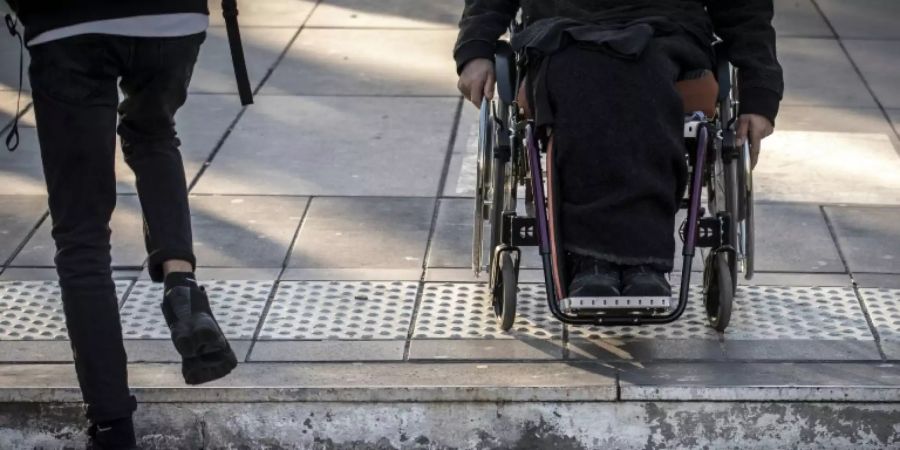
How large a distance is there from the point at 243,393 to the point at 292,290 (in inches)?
31.7

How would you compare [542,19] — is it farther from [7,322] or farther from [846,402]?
[7,322]

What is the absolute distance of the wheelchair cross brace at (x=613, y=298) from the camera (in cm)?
408

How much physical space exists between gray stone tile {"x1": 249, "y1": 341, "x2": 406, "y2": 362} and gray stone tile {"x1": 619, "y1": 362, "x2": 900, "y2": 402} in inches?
25.9

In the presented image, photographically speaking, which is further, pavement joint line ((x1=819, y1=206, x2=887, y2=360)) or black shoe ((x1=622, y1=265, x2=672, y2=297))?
pavement joint line ((x1=819, y1=206, x2=887, y2=360))

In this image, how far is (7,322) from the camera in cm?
455

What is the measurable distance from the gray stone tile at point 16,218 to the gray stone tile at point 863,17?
168 inches

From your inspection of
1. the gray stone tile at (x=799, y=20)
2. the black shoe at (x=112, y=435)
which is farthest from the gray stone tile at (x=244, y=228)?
the gray stone tile at (x=799, y=20)

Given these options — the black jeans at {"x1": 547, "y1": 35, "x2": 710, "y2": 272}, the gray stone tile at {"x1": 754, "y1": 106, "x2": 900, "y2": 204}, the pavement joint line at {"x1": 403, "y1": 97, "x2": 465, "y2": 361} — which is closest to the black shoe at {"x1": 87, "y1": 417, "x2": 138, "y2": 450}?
the pavement joint line at {"x1": 403, "y1": 97, "x2": 465, "y2": 361}

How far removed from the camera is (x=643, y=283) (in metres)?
4.04

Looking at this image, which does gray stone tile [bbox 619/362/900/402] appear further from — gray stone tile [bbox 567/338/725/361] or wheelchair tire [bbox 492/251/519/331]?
wheelchair tire [bbox 492/251/519/331]

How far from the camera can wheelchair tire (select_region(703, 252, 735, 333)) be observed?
4.27 meters

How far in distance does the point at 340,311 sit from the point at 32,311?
92 cm

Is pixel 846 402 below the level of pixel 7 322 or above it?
above

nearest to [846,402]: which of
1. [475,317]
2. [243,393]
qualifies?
[475,317]
